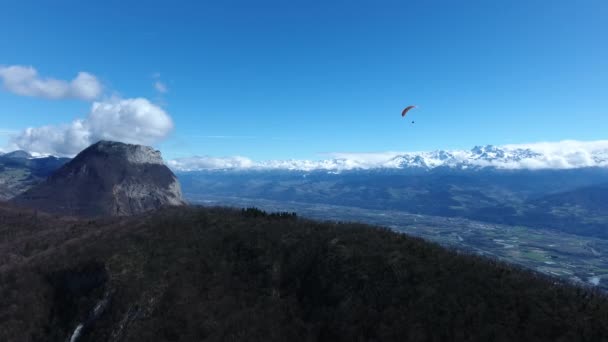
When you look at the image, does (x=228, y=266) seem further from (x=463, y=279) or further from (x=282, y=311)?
(x=463, y=279)

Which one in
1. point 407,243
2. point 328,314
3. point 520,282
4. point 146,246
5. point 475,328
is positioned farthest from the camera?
point 146,246

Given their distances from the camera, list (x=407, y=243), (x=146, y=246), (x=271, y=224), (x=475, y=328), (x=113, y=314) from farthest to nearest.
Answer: (x=271, y=224)
(x=146, y=246)
(x=407, y=243)
(x=113, y=314)
(x=475, y=328)

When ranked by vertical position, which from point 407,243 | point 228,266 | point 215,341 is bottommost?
point 215,341

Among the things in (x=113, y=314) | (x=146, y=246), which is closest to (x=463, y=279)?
(x=113, y=314)

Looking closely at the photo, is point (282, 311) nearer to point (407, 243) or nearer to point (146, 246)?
point (407, 243)

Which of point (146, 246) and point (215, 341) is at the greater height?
point (146, 246)

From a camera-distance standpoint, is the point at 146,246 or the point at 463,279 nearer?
the point at 463,279
